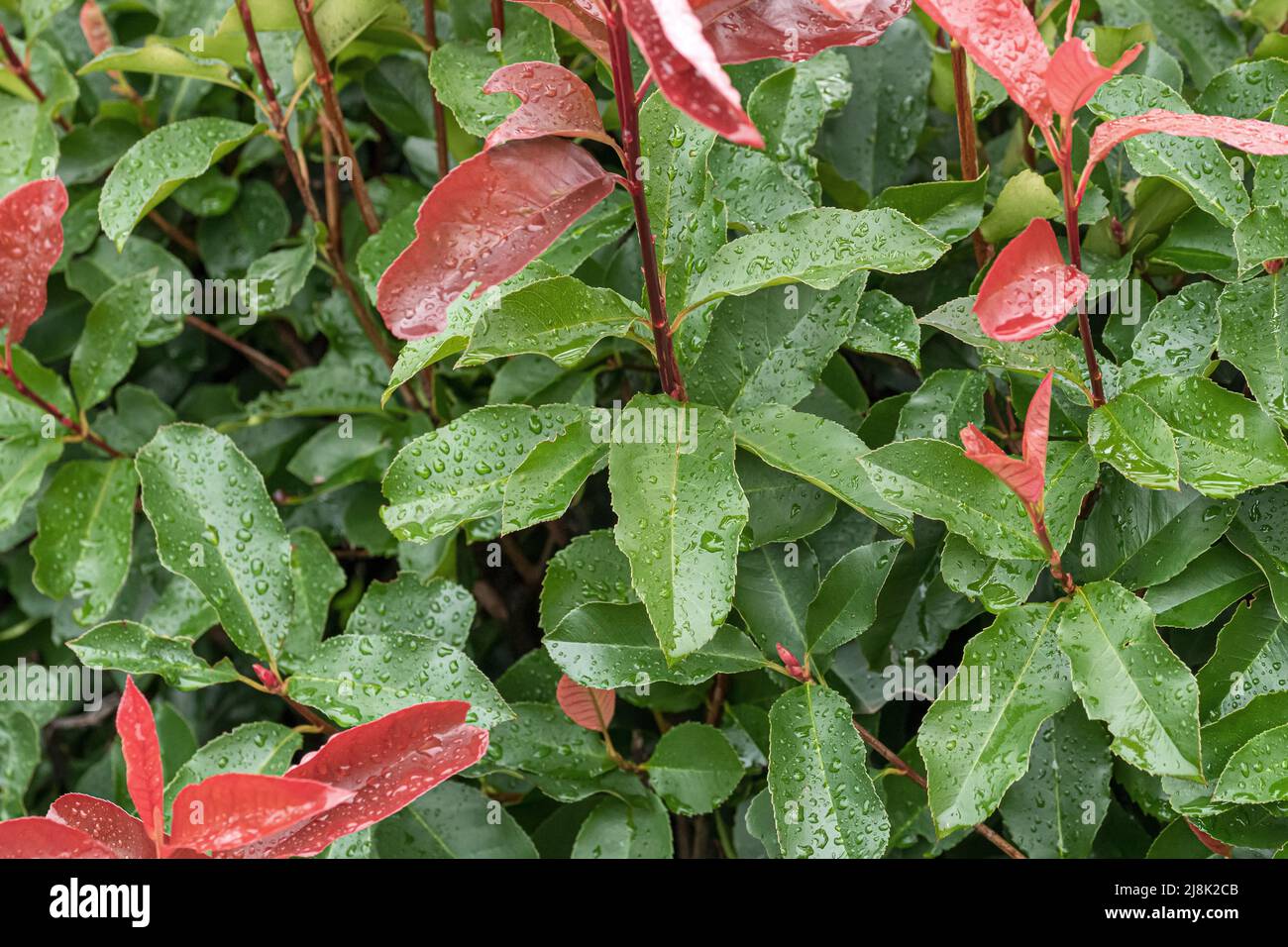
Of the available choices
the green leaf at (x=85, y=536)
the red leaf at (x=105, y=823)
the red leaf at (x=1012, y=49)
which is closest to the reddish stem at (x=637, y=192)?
the red leaf at (x=1012, y=49)

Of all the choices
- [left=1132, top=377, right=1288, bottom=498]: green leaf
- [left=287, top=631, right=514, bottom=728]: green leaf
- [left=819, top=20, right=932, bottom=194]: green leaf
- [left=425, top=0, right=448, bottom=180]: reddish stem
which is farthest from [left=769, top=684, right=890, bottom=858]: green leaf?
[left=425, top=0, right=448, bottom=180]: reddish stem

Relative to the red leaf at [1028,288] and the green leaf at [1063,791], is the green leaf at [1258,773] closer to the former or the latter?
the green leaf at [1063,791]

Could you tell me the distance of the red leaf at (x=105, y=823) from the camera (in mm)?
831

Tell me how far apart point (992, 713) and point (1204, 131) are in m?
0.44

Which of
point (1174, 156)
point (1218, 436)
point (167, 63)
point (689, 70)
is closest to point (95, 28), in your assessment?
point (167, 63)

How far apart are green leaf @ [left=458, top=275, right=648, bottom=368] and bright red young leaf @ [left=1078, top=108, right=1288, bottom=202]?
37cm

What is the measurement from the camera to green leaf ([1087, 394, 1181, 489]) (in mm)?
853

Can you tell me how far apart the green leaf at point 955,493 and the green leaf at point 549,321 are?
0.77 feet

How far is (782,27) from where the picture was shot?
0.76 meters

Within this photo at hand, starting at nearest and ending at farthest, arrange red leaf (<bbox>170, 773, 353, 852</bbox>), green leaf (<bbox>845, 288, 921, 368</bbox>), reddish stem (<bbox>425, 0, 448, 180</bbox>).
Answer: red leaf (<bbox>170, 773, 353, 852</bbox>) → green leaf (<bbox>845, 288, 921, 368</bbox>) → reddish stem (<bbox>425, 0, 448, 180</bbox>)

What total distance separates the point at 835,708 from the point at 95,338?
3.17 ft

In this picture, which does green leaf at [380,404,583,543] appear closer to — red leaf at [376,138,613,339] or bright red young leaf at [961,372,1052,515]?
red leaf at [376,138,613,339]

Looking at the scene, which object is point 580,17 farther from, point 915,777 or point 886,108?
point 915,777

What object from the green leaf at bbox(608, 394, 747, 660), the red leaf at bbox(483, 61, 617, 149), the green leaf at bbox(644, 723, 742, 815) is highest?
the red leaf at bbox(483, 61, 617, 149)
